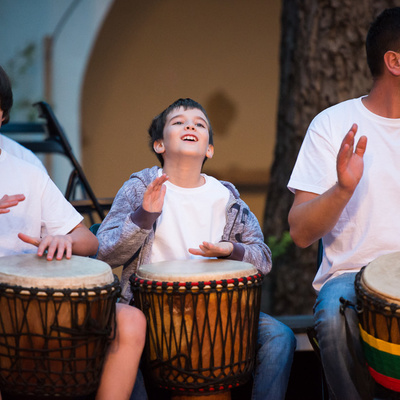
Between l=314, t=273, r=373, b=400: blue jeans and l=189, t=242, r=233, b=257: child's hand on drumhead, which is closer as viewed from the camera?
l=314, t=273, r=373, b=400: blue jeans

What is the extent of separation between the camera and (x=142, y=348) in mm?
2389

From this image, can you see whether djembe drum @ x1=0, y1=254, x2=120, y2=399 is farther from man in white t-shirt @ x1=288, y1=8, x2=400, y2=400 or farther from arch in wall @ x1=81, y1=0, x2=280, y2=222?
arch in wall @ x1=81, y1=0, x2=280, y2=222

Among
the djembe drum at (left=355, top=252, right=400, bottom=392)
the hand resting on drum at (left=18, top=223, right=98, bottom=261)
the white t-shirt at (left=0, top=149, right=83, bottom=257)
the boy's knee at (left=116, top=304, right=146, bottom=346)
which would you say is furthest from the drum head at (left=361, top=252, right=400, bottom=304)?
the white t-shirt at (left=0, top=149, right=83, bottom=257)

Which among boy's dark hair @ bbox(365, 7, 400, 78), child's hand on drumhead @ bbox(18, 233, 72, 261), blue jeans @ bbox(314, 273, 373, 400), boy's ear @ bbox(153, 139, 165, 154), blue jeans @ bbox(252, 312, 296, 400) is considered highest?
boy's dark hair @ bbox(365, 7, 400, 78)

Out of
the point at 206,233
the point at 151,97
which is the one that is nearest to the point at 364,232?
the point at 206,233

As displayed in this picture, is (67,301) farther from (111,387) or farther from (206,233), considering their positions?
(206,233)

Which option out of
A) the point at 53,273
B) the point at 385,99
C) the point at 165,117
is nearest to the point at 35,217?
the point at 53,273

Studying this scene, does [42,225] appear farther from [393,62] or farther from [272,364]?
[393,62]

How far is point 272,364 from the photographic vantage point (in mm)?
2600

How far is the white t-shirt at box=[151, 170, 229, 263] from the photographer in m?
2.83

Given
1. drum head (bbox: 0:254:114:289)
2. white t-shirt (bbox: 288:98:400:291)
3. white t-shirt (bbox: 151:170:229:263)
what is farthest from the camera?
white t-shirt (bbox: 151:170:229:263)

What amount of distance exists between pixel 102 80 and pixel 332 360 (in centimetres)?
369

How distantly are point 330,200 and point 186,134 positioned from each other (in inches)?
28.4

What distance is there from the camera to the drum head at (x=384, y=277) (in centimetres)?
219
